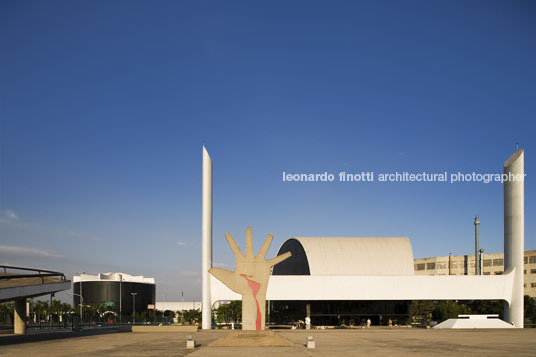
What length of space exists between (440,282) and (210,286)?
2338 cm

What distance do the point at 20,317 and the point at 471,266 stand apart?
95.9m

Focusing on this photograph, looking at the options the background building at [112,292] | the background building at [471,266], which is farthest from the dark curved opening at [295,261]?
the background building at [112,292]

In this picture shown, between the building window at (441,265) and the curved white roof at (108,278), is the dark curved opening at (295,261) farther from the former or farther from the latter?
the curved white roof at (108,278)

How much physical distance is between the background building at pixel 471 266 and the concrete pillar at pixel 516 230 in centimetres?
4888

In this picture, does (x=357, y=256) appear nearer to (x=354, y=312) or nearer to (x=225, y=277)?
(x=354, y=312)

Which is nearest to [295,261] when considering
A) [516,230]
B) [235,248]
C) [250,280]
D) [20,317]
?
[516,230]

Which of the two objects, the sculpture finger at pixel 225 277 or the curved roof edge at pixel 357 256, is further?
the curved roof edge at pixel 357 256

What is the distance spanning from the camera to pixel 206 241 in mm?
53031

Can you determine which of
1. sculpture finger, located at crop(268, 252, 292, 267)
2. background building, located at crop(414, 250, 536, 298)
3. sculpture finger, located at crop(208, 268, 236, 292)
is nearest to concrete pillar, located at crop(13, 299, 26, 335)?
sculpture finger, located at crop(208, 268, 236, 292)

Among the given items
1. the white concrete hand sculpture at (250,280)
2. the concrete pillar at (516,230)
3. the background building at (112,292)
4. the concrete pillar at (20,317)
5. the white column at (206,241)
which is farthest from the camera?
the background building at (112,292)

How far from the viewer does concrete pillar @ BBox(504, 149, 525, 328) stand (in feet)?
178

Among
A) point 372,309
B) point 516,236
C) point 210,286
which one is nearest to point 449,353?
point 210,286

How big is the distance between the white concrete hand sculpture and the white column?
19018mm

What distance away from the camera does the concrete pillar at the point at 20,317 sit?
4126 cm
